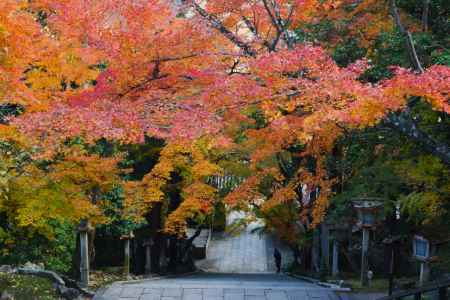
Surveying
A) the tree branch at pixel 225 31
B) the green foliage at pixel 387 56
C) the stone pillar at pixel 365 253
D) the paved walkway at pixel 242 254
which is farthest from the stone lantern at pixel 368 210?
the paved walkway at pixel 242 254

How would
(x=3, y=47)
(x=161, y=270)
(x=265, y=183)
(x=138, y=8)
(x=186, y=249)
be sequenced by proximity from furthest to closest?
(x=186, y=249)
(x=161, y=270)
(x=265, y=183)
(x=138, y=8)
(x=3, y=47)

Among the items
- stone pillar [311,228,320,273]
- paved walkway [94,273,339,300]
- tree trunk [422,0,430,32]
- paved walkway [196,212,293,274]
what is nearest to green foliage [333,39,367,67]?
tree trunk [422,0,430,32]

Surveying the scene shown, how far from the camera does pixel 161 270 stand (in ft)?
69.7

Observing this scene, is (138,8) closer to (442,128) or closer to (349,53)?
(349,53)

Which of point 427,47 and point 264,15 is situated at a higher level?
point 264,15

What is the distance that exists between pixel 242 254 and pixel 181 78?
17.6 m

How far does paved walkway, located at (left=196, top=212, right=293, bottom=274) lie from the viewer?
1025 inches

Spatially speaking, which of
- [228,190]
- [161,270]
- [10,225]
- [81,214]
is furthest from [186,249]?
[81,214]

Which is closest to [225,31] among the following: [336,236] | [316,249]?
[336,236]

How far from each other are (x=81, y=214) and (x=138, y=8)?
16.0 ft

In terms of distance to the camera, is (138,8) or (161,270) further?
(161,270)

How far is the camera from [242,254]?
93.9 ft

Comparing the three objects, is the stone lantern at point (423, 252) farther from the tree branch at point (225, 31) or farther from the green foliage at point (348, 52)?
the tree branch at point (225, 31)

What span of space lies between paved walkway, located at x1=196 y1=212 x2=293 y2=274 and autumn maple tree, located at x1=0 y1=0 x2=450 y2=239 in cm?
1110
